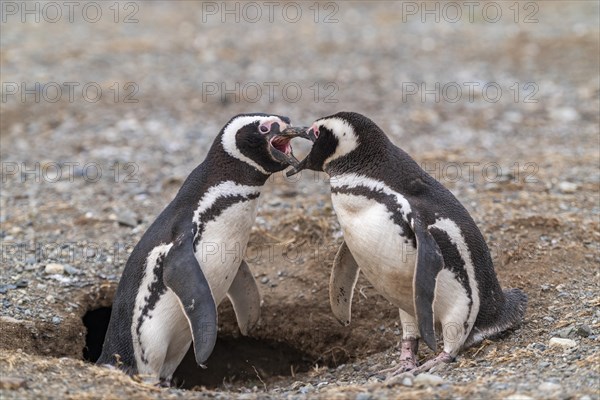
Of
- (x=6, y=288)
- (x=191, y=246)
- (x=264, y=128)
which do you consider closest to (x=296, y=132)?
(x=264, y=128)

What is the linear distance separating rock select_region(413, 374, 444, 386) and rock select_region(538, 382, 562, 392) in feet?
1.26

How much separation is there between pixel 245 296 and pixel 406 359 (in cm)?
107

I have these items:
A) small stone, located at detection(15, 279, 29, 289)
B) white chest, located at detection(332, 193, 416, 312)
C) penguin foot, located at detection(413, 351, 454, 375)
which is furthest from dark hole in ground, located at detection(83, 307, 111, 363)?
penguin foot, located at detection(413, 351, 454, 375)

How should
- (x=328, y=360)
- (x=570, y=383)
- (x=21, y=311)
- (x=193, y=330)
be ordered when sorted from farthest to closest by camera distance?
(x=328, y=360), (x=21, y=311), (x=193, y=330), (x=570, y=383)

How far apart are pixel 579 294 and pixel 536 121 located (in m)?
4.33

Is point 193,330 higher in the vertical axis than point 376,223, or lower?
lower

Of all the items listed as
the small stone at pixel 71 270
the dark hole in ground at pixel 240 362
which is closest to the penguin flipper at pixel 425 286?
the dark hole in ground at pixel 240 362

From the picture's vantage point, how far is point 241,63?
10.6m

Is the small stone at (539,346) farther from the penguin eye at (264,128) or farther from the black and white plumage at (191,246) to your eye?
the penguin eye at (264,128)

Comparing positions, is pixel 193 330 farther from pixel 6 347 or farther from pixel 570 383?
pixel 570 383

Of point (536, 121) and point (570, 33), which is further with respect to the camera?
point (570, 33)

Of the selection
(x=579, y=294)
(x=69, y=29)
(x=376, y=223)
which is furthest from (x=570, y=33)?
(x=376, y=223)

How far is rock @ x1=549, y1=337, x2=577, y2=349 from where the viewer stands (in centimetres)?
418

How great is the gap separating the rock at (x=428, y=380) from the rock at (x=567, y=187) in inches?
125
